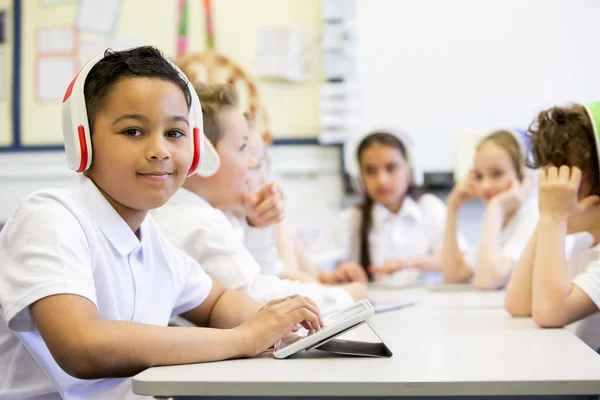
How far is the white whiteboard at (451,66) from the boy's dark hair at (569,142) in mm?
1822

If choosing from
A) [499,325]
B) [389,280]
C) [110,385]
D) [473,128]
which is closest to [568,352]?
[499,325]

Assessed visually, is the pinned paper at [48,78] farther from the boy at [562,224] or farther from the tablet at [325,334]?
the tablet at [325,334]

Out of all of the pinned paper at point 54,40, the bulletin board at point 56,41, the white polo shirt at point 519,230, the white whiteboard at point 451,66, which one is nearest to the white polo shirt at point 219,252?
the white polo shirt at point 519,230

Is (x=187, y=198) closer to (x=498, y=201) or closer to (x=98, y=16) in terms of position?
(x=498, y=201)

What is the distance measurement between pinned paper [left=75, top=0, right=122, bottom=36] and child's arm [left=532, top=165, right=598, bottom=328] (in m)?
2.64

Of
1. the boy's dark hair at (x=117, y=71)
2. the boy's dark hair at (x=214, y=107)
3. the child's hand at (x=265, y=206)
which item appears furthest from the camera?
the child's hand at (x=265, y=206)

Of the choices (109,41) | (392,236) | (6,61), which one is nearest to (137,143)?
(392,236)

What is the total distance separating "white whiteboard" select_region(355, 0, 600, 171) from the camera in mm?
3303

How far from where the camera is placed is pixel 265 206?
1.74m

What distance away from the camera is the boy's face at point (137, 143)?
0.95 m

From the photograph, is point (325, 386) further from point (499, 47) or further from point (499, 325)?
point (499, 47)

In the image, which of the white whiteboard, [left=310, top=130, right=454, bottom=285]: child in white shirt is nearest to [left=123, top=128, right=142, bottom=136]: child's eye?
[left=310, top=130, right=454, bottom=285]: child in white shirt

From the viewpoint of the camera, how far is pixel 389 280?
2.62m

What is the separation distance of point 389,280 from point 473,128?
1034 millimetres
